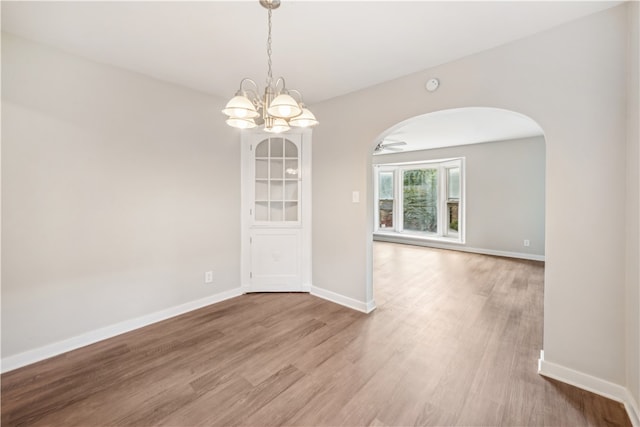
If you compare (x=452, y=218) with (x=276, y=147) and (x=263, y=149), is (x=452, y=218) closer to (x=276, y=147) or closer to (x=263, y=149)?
(x=276, y=147)

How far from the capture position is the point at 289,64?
2441mm

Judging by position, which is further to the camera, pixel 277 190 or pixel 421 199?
pixel 421 199

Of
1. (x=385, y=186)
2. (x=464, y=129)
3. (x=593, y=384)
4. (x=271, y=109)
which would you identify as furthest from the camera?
(x=385, y=186)

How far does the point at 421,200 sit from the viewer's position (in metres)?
7.09

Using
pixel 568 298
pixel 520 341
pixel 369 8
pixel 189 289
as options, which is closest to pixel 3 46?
pixel 189 289

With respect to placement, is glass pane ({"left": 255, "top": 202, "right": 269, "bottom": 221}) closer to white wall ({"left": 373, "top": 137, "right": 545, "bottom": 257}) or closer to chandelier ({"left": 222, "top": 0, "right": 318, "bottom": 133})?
chandelier ({"left": 222, "top": 0, "right": 318, "bottom": 133})

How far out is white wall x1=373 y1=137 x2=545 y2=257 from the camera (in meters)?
5.24

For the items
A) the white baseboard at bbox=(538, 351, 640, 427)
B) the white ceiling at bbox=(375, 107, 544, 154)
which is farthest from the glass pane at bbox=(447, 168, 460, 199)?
the white baseboard at bbox=(538, 351, 640, 427)

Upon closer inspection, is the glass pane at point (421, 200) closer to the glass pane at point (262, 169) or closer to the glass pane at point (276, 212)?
the glass pane at point (276, 212)

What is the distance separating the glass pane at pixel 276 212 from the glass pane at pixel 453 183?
4831 millimetres

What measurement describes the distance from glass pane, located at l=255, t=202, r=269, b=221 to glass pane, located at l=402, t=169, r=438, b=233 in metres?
4.91

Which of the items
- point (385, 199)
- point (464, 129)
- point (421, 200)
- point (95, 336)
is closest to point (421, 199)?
point (421, 200)

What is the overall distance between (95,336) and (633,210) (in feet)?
13.6

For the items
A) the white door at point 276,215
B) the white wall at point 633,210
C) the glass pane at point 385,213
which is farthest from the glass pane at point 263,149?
the glass pane at point 385,213
